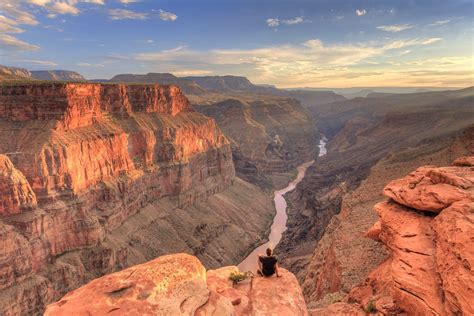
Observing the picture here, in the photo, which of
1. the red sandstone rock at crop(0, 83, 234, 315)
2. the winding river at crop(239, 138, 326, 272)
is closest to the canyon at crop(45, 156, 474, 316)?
the winding river at crop(239, 138, 326, 272)

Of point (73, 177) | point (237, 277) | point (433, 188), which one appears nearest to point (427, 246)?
point (433, 188)

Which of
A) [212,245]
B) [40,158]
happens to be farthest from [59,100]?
[212,245]

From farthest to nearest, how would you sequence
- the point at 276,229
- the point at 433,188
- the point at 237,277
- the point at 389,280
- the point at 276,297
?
the point at 276,229 → the point at 389,280 → the point at 237,277 → the point at 433,188 → the point at 276,297

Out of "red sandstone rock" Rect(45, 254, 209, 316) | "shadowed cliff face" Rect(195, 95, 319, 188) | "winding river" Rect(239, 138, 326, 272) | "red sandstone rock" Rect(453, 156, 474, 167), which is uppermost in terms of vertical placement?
"red sandstone rock" Rect(453, 156, 474, 167)

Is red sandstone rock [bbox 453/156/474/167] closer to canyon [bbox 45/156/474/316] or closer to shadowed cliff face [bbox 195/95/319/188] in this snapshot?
canyon [bbox 45/156/474/316]

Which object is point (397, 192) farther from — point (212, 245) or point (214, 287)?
point (212, 245)

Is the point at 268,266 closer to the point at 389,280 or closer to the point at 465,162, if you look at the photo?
the point at 389,280
